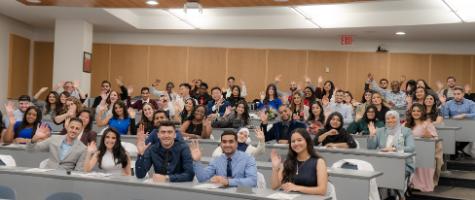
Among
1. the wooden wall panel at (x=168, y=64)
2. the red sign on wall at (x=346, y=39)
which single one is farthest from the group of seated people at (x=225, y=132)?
the wooden wall panel at (x=168, y=64)

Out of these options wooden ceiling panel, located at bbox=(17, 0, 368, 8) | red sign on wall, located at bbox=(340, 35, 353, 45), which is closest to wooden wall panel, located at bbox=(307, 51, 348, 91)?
red sign on wall, located at bbox=(340, 35, 353, 45)

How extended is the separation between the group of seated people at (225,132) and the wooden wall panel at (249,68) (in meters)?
3.12

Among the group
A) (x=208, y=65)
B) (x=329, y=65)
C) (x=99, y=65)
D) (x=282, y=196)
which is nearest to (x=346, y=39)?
(x=329, y=65)

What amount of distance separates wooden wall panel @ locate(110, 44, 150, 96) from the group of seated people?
135 inches

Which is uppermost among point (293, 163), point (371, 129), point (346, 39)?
point (346, 39)

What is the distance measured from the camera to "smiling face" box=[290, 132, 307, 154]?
455cm

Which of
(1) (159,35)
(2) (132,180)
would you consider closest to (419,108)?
(2) (132,180)

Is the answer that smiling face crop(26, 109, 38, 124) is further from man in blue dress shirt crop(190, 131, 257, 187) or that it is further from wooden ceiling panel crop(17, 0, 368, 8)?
wooden ceiling panel crop(17, 0, 368, 8)

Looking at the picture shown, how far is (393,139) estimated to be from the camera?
6.80m

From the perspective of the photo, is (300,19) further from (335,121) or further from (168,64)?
(335,121)

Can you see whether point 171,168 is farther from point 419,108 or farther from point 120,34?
point 120,34

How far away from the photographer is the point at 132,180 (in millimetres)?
4633

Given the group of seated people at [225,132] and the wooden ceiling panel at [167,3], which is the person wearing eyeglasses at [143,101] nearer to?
the group of seated people at [225,132]

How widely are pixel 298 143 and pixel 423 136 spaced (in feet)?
11.0
